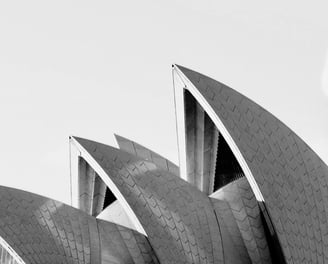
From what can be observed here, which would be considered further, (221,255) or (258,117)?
(258,117)

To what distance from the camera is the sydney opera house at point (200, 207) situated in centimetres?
2734

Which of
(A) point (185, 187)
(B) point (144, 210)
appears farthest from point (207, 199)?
(B) point (144, 210)

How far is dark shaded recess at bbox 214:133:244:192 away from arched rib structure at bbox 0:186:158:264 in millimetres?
4716

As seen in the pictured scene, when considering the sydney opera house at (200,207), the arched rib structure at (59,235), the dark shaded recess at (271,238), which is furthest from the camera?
the dark shaded recess at (271,238)

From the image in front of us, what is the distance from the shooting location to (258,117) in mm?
30375

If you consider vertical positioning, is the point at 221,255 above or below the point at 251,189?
below

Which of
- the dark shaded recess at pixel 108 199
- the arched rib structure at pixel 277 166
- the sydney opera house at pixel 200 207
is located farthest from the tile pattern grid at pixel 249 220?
the dark shaded recess at pixel 108 199

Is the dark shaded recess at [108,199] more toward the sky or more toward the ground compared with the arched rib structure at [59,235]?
more toward the sky

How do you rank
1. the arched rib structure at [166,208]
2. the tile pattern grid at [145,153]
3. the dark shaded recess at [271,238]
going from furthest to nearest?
the tile pattern grid at [145,153]
the dark shaded recess at [271,238]
the arched rib structure at [166,208]

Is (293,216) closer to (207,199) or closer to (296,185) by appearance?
(296,185)

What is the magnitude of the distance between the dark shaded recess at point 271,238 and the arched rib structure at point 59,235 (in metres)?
3.86

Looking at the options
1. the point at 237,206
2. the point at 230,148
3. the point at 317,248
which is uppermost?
the point at 230,148

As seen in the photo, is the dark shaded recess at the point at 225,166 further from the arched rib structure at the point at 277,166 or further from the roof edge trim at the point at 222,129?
the roof edge trim at the point at 222,129

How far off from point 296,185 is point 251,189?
1563 mm
